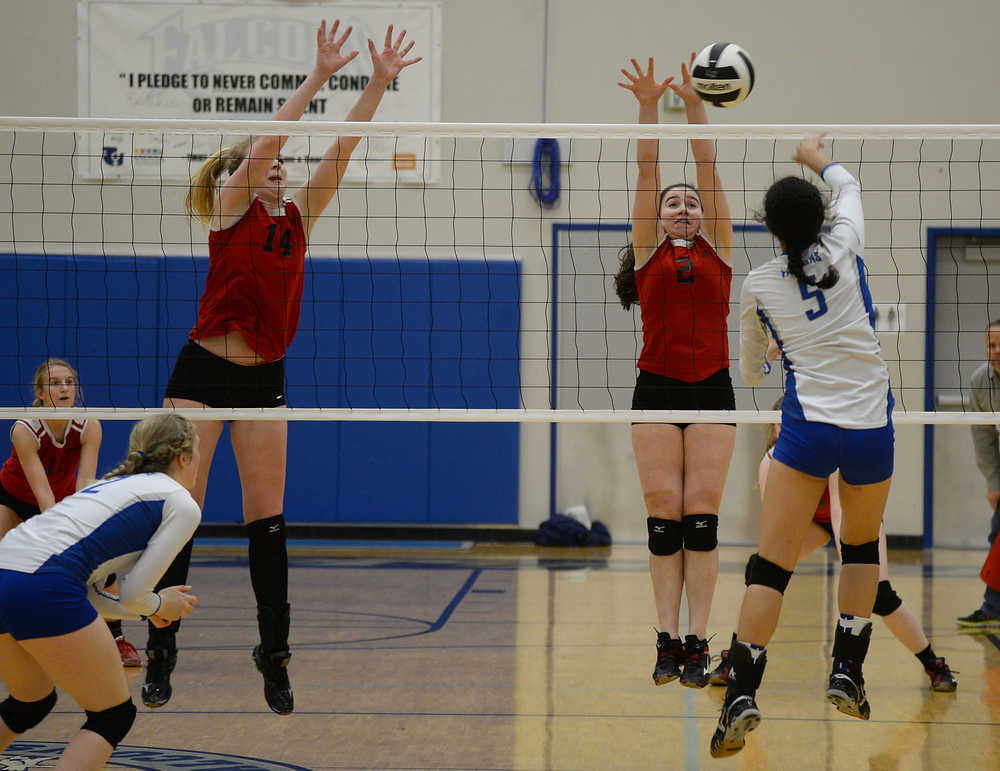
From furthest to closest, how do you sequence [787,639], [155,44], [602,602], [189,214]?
[155,44]
[602,602]
[787,639]
[189,214]

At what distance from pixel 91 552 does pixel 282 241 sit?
1412 mm

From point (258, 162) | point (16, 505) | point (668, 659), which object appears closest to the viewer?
point (258, 162)

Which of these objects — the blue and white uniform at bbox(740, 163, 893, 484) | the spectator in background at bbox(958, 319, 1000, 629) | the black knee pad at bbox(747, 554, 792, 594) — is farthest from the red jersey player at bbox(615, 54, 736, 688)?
the spectator in background at bbox(958, 319, 1000, 629)

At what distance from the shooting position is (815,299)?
A: 334cm

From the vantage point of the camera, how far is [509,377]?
394 inches

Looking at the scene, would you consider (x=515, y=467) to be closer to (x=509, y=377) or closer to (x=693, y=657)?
(x=509, y=377)

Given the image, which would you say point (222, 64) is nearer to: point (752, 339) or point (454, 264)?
point (454, 264)

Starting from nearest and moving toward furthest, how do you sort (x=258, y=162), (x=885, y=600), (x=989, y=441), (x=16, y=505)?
(x=258, y=162)
(x=885, y=600)
(x=16, y=505)
(x=989, y=441)

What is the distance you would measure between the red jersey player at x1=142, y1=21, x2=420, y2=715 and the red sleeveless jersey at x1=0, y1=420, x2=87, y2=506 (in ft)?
5.66

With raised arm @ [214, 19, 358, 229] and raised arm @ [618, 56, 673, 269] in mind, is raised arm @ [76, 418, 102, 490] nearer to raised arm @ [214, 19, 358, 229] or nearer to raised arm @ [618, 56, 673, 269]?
raised arm @ [214, 19, 358, 229]

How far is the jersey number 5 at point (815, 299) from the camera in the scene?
10.9ft

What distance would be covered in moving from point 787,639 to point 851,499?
10.2 feet

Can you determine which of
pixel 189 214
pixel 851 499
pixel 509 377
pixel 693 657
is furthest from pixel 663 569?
pixel 509 377

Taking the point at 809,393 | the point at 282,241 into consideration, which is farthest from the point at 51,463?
the point at 809,393
